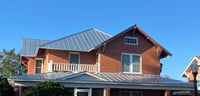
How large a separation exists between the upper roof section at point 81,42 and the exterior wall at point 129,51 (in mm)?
522

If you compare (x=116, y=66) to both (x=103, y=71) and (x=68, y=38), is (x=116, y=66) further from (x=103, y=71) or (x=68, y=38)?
(x=68, y=38)

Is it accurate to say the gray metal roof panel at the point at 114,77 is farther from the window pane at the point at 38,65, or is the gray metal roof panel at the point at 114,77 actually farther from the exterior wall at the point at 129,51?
the window pane at the point at 38,65

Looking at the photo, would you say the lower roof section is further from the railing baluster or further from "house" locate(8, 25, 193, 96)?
the railing baluster

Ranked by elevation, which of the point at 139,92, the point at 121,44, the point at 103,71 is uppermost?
the point at 121,44

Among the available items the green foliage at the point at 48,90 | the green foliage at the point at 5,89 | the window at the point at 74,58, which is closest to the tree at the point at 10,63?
the window at the point at 74,58

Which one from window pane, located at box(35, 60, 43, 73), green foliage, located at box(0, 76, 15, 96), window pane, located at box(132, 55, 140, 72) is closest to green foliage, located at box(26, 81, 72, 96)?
green foliage, located at box(0, 76, 15, 96)

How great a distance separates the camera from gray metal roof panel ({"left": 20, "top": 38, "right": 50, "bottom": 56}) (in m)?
30.9

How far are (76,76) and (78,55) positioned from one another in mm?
5099

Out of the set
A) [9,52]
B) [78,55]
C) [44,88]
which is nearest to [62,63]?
[78,55]

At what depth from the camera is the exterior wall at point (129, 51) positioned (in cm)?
2748

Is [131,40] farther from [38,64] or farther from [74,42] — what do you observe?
[38,64]

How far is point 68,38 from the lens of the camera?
29734mm

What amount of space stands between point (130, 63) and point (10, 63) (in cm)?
3444

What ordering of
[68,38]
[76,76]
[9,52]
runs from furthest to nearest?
[9,52] → [68,38] → [76,76]
